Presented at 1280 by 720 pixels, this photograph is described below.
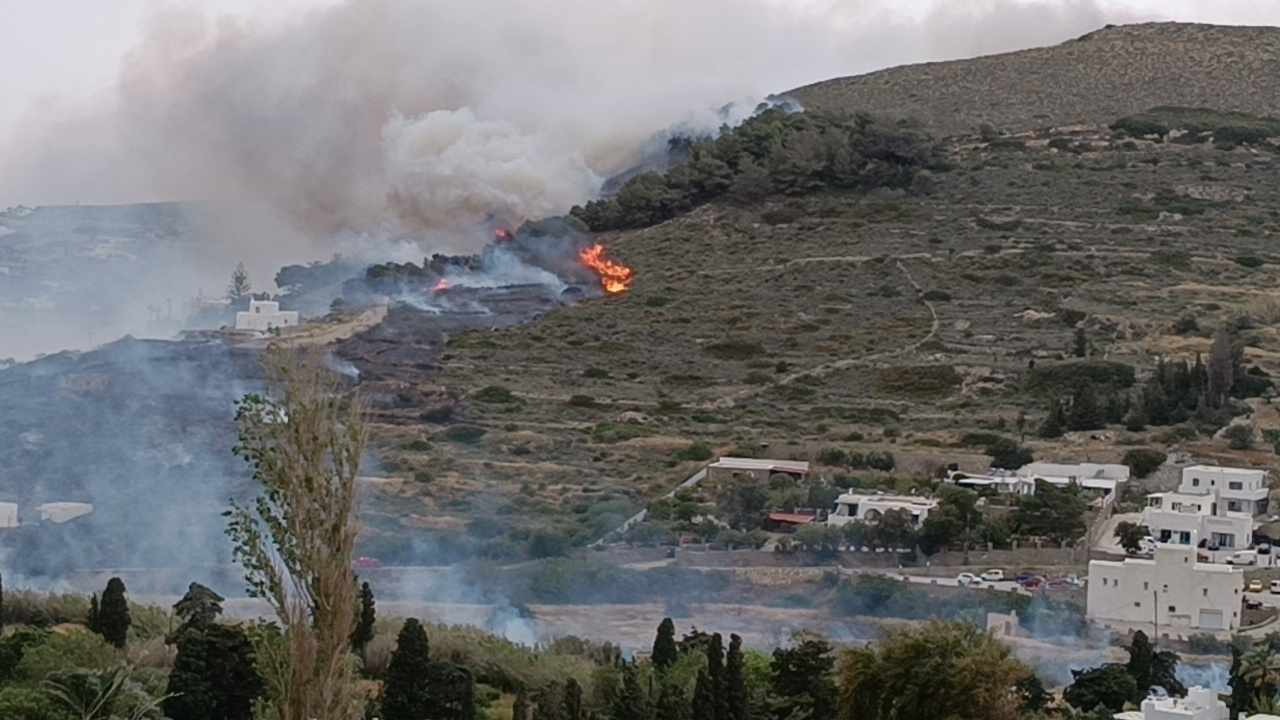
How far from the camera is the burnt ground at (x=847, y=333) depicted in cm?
6212

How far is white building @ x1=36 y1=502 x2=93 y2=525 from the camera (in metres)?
54.1

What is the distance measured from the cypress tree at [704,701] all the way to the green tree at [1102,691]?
7270 millimetres

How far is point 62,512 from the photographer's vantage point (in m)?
54.5

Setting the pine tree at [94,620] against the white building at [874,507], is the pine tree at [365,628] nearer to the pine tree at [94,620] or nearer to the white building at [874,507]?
the pine tree at [94,620]

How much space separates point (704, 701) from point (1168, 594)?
1706 cm

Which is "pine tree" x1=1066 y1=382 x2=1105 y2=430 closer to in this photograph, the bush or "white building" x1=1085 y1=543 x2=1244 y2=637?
the bush

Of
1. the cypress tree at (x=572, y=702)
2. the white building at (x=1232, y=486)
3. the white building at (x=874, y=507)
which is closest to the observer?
the cypress tree at (x=572, y=702)

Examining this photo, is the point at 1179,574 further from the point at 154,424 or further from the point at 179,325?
the point at 179,325

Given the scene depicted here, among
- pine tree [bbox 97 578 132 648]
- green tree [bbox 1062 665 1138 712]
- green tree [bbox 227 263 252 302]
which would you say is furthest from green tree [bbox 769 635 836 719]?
green tree [bbox 227 263 252 302]

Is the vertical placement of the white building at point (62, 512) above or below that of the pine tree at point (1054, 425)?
below

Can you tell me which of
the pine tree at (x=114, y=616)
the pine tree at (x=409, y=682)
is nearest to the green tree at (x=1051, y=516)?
the pine tree at (x=114, y=616)

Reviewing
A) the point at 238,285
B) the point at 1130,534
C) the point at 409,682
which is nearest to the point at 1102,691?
the point at 409,682

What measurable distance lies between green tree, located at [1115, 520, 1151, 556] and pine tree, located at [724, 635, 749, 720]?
63.5 ft

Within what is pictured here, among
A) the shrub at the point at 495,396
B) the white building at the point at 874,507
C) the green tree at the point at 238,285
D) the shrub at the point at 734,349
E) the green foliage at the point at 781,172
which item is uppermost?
the green foliage at the point at 781,172
